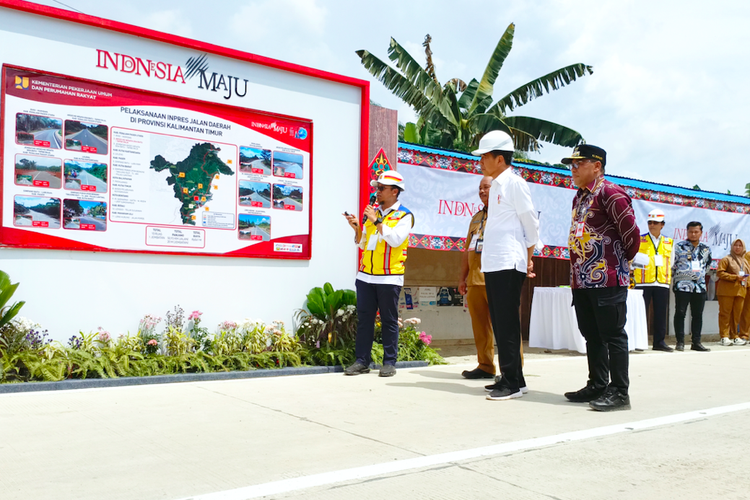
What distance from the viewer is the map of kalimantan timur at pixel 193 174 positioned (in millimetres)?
7020

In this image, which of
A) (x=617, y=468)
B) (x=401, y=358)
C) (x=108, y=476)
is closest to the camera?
(x=108, y=476)

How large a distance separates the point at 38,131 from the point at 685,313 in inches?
360

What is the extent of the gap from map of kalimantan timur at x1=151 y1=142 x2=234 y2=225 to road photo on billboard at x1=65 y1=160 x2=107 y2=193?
519mm

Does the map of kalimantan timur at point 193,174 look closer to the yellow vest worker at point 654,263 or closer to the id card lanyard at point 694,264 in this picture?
the yellow vest worker at point 654,263

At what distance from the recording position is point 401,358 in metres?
7.70

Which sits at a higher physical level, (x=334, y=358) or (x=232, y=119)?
(x=232, y=119)

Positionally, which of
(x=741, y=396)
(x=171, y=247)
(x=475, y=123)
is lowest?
(x=741, y=396)

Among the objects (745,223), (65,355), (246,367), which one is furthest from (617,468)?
Result: (745,223)

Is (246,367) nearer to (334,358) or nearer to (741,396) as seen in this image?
(334,358)

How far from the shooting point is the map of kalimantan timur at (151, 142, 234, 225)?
23.0 ft

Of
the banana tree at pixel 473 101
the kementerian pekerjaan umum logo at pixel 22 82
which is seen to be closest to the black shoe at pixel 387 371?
the kementerian pekerjaan umum logo at pixel 22 82

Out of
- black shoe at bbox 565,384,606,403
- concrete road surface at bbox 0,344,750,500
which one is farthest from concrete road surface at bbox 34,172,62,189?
black shoe at bbox 565,384,606,403

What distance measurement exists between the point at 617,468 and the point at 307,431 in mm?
1779

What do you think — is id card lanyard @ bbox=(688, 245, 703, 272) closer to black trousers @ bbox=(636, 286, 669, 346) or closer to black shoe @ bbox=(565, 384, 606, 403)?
black trousers @ bbox=(636, 286, 669, 346)
